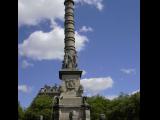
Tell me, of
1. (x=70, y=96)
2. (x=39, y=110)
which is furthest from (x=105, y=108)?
(x=70, y=96)

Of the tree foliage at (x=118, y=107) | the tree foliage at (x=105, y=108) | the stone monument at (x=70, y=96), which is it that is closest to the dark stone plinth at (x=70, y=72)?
the stone monument at (x=70, y=96)

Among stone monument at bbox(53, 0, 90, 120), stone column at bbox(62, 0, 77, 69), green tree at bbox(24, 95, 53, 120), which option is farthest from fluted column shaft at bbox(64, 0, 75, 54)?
green tree at bbox(24, 95, 53, 120)

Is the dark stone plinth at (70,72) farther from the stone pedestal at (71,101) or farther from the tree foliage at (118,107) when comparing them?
the tree foliage at (118,107)

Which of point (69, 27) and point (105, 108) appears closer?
point (69, 27)

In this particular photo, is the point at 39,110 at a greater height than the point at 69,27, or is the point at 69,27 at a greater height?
the point at 69,27

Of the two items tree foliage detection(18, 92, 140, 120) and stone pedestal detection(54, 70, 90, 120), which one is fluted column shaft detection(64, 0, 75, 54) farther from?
tree foliage detection(18, 92, 140, 120)

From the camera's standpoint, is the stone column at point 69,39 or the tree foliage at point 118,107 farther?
the tree foliage at point 118,107

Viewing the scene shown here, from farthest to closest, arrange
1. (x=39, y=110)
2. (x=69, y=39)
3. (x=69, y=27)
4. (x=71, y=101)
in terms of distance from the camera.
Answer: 1. (x=39, y=110)
2. (x=69, y=27)
3. (x=69, y=39)
4. (x=71, y=101)

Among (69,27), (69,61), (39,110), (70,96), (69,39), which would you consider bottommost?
(39,110)

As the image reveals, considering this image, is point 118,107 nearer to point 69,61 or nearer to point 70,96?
point 69,61

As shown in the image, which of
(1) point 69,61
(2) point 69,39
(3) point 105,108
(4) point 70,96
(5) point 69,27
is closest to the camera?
(4) point 70,96

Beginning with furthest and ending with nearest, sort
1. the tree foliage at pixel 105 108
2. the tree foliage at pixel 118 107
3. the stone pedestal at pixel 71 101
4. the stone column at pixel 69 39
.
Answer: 1. the tree foliage at pixel 105 108
2. the tree foliage at pixel 118 107
3. the stone column at pixel 69 39
4. the stone pedestal at pixel 71 101
